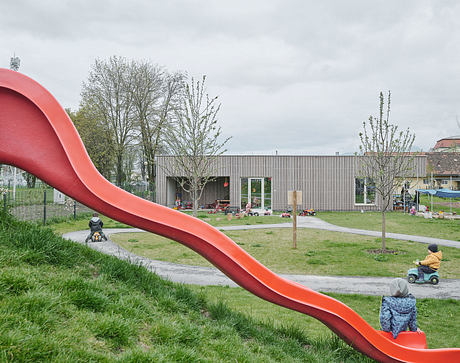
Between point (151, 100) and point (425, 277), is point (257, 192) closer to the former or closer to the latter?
point (151, 100)

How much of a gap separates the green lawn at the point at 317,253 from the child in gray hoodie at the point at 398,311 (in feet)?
13.9

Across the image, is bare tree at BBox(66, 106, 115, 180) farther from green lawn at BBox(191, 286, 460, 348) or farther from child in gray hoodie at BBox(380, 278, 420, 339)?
child in gray hoodie at BBox(380, 278, 420, 339)

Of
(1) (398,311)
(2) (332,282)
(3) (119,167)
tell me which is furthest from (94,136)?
(1) (398,311)

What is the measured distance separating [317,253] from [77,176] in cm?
967

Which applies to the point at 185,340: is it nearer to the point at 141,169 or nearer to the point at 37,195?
the point at 37,195

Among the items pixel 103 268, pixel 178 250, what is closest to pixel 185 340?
pixel 103 268

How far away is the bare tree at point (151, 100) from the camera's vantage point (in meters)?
30.3

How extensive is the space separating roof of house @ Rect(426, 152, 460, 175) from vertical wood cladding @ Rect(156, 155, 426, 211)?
30.9 metres

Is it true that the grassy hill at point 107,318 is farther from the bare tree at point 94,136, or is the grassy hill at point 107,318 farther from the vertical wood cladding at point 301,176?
the bare tree at point 94,136

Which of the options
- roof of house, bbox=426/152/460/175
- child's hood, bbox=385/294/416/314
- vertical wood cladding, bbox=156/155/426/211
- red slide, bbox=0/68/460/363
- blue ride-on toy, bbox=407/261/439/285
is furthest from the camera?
roof of house, bbox=426/152/460/175

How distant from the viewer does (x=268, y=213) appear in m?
26.6

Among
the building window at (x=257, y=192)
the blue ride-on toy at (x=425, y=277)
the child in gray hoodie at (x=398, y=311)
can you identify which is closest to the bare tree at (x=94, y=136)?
the building window at (x=257, y=192)

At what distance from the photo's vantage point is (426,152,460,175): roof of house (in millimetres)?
52312

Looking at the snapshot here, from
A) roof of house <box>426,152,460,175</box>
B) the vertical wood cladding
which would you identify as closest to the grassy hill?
the vertical wood cladding
